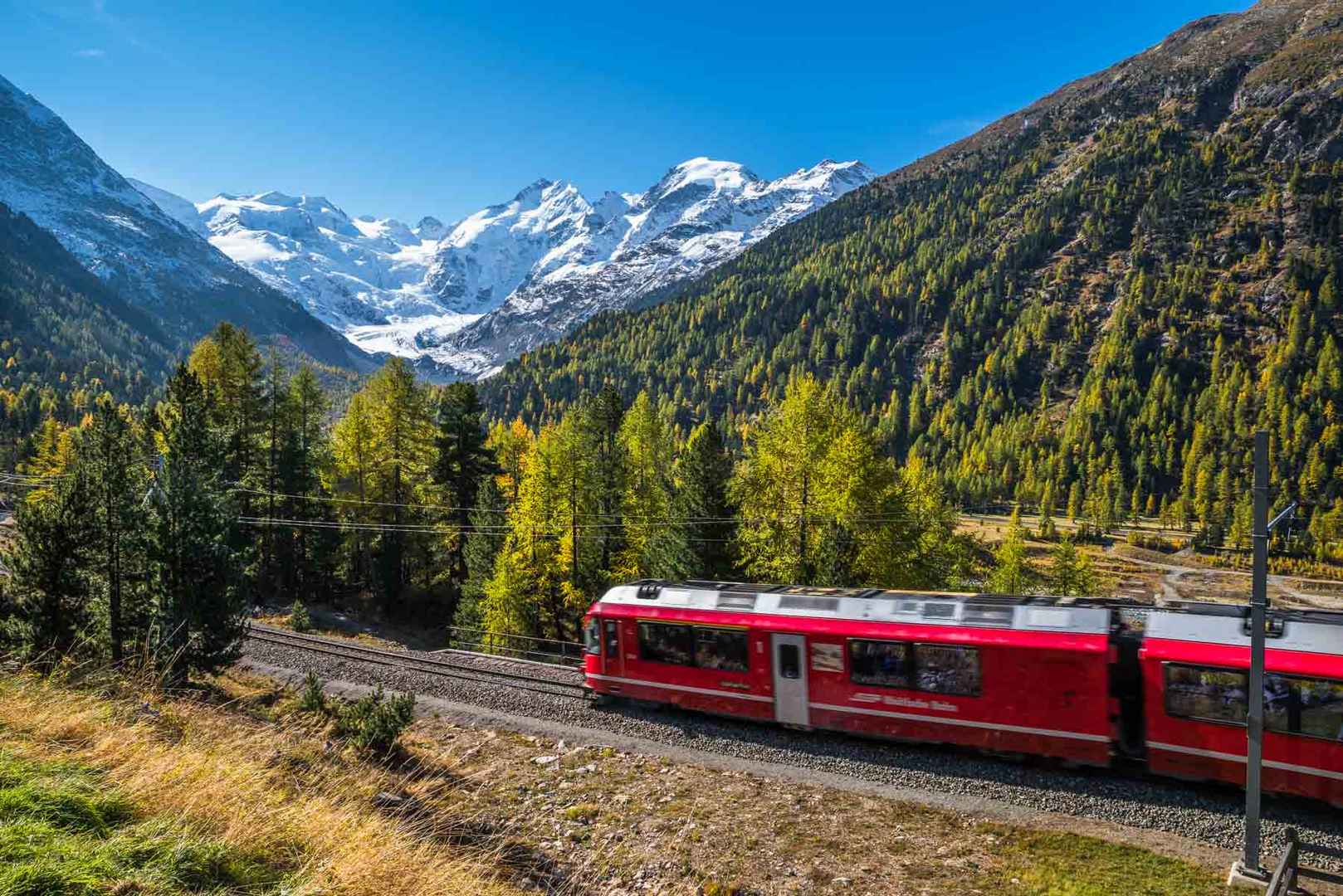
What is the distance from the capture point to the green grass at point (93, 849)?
4.23m

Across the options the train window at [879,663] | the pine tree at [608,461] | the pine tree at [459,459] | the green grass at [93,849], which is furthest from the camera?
the pine tree at [459,459]

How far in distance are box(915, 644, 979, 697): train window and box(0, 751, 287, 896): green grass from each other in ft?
47.0

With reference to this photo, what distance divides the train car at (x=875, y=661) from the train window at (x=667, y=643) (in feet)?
0.11

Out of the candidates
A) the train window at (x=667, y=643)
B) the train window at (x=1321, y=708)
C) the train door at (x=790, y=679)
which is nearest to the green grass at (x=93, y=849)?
the train door at (x=790, y=679)

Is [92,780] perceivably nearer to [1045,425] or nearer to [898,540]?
[898,540]

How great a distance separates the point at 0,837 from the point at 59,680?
25.0 ft

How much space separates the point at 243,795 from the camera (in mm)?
6121

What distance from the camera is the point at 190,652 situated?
17969mm

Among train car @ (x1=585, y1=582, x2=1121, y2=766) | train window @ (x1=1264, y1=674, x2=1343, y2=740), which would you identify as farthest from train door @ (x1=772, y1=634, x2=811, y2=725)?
train window @ (x1=1264, y1=674, x2=1343, y2=740)

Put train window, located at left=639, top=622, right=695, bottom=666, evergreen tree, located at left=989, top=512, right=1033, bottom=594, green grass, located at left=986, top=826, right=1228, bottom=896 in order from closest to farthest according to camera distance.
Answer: green grass, located at left=986, top=826, right=1228, bottom=896 < train window, located at left=639, top=622, right=695, bottom=666 < evergreen tree, located at left=989, top=512, right=1033, bottom=594

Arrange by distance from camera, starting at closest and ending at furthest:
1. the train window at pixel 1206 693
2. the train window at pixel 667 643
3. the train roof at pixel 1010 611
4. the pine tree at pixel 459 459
Result: the train window at pixel 1206 693
the train roof at pixel 1010 611
the train window at pixel 667 643
the pine tree at pixel 459 459

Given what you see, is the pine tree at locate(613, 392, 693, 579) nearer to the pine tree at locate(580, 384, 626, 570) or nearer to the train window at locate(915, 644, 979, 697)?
the pine tree at locate(580, 384, 626, 570)

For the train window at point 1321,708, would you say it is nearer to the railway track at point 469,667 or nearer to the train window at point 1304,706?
the train window at point 1304,706

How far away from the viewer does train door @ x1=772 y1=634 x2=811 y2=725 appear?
57.8 ft
